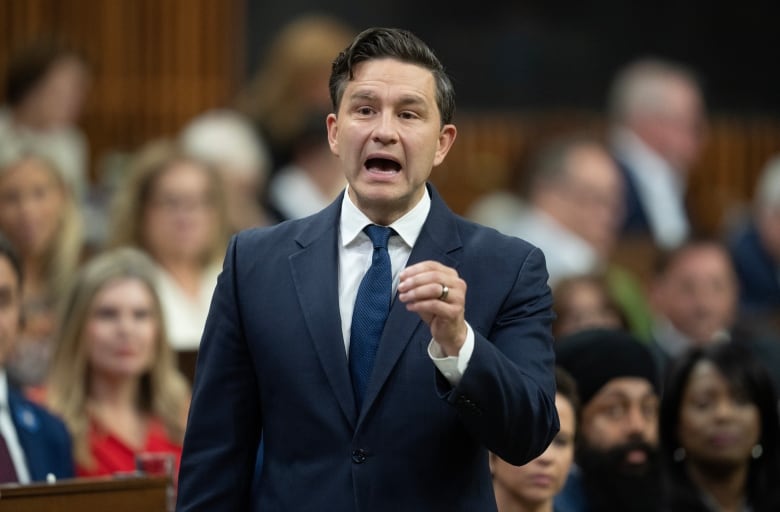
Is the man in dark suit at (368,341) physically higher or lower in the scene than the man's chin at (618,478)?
higher

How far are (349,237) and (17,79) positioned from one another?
5289mm

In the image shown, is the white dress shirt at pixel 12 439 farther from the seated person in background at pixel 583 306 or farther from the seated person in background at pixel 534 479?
the seated person in background at pixel 583 306

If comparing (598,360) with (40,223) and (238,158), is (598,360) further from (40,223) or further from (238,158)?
(238,158)

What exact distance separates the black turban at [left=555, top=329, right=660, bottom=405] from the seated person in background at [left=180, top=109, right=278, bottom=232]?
2.53 meters

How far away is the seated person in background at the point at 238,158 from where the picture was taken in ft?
24.6

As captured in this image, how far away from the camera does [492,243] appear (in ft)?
10.4

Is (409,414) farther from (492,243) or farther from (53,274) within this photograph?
(53,274)

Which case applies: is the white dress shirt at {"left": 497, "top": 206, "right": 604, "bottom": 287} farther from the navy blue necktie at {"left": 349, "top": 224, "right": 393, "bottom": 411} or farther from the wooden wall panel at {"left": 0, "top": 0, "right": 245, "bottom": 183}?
the navy blue necktie at {"left": 349, "top": 224, "right": 393, "bottom": 411}

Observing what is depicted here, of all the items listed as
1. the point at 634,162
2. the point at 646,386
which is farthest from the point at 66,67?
the point at 646,386

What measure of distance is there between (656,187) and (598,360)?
14.2 ft

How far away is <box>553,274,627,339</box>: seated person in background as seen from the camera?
622 centimetres

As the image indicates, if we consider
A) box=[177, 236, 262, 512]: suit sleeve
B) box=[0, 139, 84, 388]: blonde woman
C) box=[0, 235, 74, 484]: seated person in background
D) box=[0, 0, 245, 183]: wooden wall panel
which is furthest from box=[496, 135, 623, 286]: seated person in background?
box=[177, 236, 262, 512]: suit sleeve

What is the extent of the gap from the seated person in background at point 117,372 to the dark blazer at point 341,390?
2.02 m

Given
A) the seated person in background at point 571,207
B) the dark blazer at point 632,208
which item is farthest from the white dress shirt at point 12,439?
the dark blazer at point 632,208
